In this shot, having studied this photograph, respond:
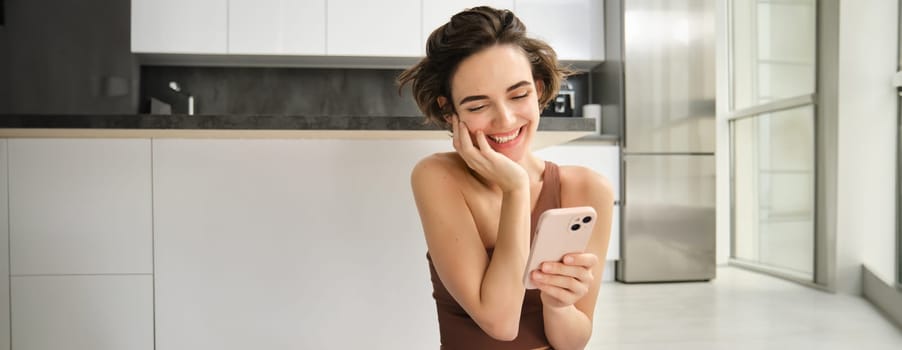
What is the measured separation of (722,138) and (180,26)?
4114 mm

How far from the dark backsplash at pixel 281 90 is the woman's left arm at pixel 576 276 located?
304 centimetres

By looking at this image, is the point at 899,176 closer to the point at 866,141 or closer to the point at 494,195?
the point at 866,141

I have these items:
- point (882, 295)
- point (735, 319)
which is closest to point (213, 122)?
point (735, 319)

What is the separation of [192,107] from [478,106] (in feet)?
11.5

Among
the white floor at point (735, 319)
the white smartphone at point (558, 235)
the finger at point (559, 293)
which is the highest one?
the white smartphone at point (558, 235)

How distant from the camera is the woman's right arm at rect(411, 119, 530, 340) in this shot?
93 cm

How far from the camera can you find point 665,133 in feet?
13.0

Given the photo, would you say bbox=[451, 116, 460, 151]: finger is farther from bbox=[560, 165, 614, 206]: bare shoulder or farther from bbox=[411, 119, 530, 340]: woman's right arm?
bbox=[560, 165, 614, 206]: bare shoulder

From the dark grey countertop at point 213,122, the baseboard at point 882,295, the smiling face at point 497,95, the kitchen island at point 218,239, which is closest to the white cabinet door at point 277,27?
the kitchen island at point 218,239

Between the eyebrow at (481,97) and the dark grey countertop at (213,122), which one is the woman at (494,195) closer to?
the eyebrow at (481,97)

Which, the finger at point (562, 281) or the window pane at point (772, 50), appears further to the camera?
the window pane at point (772, 50)

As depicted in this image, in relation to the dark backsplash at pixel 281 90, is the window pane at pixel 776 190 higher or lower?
lower

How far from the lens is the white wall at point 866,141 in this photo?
133 inches

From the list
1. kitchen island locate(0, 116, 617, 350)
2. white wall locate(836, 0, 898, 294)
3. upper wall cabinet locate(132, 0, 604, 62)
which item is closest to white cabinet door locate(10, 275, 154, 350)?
kitchen island locate(0, 116, 617, 350)
